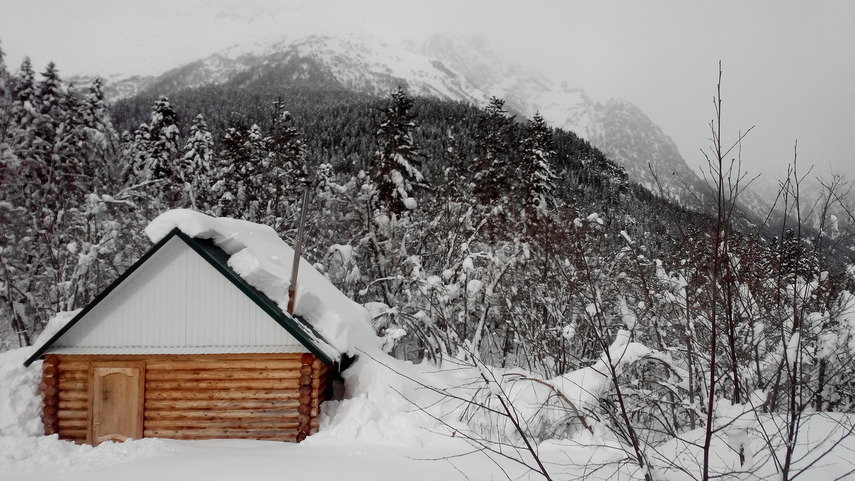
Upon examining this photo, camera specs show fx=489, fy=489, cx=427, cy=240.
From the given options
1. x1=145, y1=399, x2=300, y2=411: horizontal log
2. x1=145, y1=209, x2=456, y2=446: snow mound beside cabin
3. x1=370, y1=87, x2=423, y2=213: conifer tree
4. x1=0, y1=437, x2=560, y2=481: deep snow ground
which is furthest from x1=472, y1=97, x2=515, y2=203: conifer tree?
x1=0, y1=437, x2=560, y2=481: deep snow ground

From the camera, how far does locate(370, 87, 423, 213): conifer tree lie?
22.2 metres

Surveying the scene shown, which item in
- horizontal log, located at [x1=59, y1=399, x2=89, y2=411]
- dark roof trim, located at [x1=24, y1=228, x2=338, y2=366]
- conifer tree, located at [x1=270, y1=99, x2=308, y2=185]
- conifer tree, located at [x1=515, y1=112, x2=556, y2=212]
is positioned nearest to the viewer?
dark roof trim, located at [x1=24, y1=228, x2=338, y2=366]

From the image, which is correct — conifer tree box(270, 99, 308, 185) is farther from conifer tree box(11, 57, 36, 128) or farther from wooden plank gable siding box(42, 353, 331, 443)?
wooden plank gable siding box(42, 353, 331, 443)

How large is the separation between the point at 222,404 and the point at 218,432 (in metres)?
0.63

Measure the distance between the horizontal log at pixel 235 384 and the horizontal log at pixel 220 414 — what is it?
529 mm

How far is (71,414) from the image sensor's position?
11219 mm

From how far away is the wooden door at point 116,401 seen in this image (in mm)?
10992

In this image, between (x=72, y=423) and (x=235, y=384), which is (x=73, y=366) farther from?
(x=235, y=384)

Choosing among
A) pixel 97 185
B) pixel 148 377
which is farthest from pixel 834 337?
pixel 97 185

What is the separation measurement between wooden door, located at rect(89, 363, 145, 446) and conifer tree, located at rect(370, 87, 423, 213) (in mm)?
12275

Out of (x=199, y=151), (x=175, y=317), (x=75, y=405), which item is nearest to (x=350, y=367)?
(x=175, y=317)

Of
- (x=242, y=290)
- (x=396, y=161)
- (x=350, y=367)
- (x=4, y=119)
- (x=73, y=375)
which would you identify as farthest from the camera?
(x=396, y=161)

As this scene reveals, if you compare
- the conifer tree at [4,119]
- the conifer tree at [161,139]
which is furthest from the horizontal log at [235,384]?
the conifer tree at [161,139]

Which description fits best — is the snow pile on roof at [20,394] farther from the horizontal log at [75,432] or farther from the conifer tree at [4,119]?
the conifer tree at [4,119]
